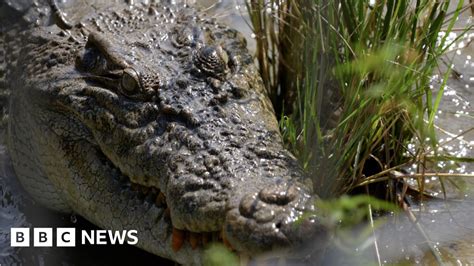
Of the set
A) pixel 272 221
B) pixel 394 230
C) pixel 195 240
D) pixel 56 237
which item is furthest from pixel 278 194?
pixel 56 237

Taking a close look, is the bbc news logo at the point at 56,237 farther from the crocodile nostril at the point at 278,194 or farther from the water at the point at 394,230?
the crocodile nostril at the point at 278,194

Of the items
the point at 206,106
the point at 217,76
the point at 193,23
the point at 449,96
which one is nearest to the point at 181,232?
the point at 206,106

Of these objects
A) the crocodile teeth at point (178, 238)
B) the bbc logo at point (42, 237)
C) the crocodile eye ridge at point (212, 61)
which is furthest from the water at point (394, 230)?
the crocodile eye ridge at point (212, 61)

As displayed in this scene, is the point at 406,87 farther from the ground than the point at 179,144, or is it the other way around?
the point at 406,87

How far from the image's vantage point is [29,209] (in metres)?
4.40

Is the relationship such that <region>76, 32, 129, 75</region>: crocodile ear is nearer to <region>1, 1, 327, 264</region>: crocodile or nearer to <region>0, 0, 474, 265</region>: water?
<region>1, 1, 327, 264</region>: crocodile

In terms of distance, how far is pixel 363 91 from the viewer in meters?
3.67

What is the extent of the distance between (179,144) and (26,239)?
1147 millimetres

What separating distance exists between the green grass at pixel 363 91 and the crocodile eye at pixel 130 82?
2.50 feet

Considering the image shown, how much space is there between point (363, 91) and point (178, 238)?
108cm

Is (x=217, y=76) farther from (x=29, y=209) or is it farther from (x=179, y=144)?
(x=29, y=209)

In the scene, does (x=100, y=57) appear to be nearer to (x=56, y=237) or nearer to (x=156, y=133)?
(x=156, y=133)

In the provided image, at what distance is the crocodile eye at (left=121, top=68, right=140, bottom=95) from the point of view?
3.80 m

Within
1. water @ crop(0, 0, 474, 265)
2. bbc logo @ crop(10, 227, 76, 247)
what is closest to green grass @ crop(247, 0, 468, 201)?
water @ crop(0, 0, 474, 265)
